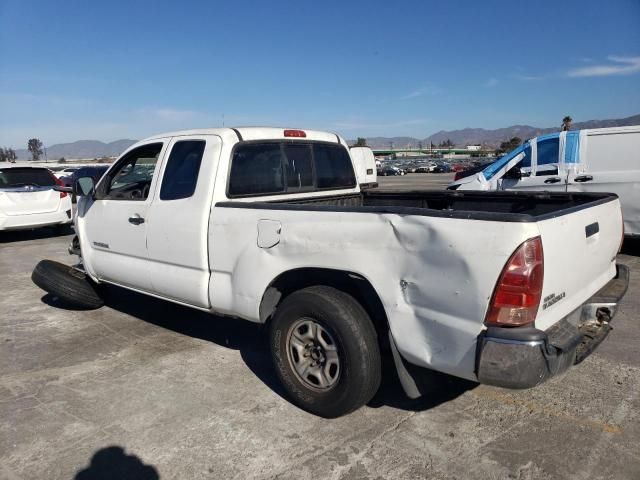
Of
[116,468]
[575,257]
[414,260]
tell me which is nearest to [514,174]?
[575,257]

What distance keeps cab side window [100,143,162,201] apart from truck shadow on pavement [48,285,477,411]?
1.37 m

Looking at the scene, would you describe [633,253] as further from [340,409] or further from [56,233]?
[56,233]

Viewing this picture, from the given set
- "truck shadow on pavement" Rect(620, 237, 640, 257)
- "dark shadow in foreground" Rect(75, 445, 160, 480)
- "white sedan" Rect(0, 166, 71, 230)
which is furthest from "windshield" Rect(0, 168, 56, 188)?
"truck shadow on pavement" Rect(620, 237, 640, 257)

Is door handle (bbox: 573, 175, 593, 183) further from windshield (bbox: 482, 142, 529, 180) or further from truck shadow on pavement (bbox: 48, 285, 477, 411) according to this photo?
truck shadow on pavement (bbox: 48, 285, 477, 411)

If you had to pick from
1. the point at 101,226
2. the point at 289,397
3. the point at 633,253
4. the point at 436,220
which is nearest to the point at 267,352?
the point at 289,397

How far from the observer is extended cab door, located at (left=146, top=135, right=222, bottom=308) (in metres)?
3.91

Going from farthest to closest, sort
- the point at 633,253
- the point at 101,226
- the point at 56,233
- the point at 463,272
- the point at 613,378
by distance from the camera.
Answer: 1. the point at 56,233
2. the point at 633,253
3. the point at 101,226
4. the point at 613,378
5. the point at 463,272

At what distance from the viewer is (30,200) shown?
10.4 meters

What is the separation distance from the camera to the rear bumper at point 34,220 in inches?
400

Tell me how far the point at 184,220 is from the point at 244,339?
4.61ft

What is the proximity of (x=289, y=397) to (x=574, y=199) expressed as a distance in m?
2.70

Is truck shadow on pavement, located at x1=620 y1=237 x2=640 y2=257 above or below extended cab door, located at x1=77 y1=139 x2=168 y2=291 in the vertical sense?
below

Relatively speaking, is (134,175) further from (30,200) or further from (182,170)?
(30,200)

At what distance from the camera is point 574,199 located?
13.5ft
